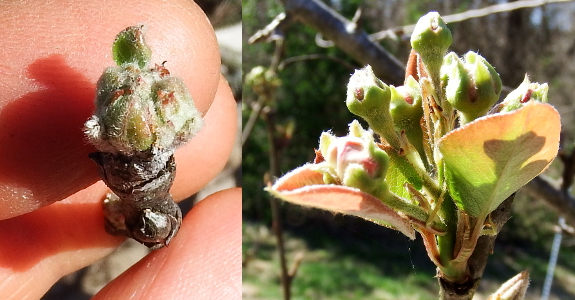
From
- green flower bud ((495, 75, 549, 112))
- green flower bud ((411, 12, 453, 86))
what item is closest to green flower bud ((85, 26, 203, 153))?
green flower bud ((411, 12, 453, 86))

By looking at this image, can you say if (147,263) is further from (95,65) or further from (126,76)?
(126,76)

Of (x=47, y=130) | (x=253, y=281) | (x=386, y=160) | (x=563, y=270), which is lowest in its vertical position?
(x=563, y=270)

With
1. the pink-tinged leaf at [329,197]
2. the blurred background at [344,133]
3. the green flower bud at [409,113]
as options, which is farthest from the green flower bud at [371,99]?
the blurred background at [344,133]

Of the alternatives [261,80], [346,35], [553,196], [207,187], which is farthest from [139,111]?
[207,187]

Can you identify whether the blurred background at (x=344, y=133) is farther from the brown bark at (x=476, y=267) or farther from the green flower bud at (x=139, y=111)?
Result: the brown bark at (x=476, y=267)

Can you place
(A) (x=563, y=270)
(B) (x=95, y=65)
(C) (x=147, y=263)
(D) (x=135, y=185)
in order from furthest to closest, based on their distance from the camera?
(A) (x=563, y=270) < (C) (x=147, y=263) < (B) (x=95, y=65) < (D) (x=135, y=185)

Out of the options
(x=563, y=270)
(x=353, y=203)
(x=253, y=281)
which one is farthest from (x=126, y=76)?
(x=563, y=270)

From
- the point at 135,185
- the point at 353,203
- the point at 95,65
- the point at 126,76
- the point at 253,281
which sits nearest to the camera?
the point at 353,203
